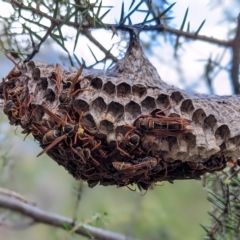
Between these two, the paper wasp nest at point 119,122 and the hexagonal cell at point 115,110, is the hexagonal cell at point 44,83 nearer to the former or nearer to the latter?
the paper wasp nest at point 119,122

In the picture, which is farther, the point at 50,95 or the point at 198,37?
the point at 198,37

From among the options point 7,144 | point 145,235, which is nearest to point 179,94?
point 7,144

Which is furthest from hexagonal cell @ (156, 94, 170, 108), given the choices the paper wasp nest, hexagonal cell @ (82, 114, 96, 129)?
hexagonal cell @ (82, 114, 96, 129)

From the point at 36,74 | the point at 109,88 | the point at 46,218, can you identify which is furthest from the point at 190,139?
the point at 46,218

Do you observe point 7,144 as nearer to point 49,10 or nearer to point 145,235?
point 49,10

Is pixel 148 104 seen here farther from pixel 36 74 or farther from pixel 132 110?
pixel 36 74

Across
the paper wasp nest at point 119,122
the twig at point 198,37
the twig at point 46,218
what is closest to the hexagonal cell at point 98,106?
the paper wasp nest at point 119,122

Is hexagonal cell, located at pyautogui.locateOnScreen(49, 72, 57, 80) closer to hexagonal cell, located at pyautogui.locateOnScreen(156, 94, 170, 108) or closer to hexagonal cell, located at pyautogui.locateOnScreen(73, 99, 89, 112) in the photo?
hexagonal cell, located at pyautogui.locateOnScreen(73, 99, 89, 112)

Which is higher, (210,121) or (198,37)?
(198,37)
